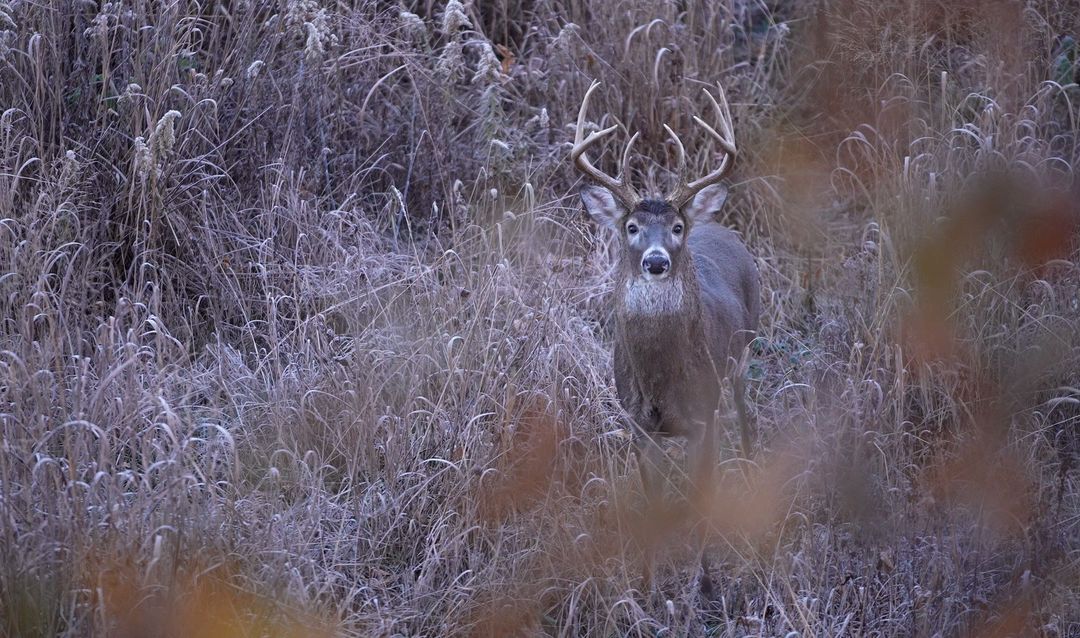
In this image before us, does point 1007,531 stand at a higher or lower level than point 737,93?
lower

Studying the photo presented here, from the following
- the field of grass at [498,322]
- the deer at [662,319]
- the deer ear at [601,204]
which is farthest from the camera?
the deer ear at [601,204]

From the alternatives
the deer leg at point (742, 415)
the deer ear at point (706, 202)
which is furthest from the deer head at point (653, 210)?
the deer leg at point (742, 415)

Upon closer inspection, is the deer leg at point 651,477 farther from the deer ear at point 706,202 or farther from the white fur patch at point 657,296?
the deer ear at point 706,202

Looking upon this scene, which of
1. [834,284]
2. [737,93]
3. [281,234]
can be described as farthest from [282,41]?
[834,284]

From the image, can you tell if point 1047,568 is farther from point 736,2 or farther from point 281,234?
point 736,2

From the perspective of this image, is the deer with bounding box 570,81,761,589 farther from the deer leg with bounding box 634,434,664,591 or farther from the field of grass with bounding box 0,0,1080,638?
the field of grass with bounding box 0,0,1080,638

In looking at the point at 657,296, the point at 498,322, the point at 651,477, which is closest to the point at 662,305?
the point at 657,296

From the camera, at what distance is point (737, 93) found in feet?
25.9

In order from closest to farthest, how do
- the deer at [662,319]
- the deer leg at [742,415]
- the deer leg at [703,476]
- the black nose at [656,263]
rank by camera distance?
the black nose at [656,263] < the deer at [662,319] < the deer leg at [703,476] < the deer leg at [742,415]

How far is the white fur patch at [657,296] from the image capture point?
5.23 metres

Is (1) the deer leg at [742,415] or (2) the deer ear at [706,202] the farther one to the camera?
(1) the deer leg at [742,415]

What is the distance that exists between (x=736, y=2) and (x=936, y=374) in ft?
11.8

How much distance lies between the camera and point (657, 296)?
17.2 ft

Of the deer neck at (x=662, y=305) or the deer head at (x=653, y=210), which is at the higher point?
the deer head at (x=653, y=210)
